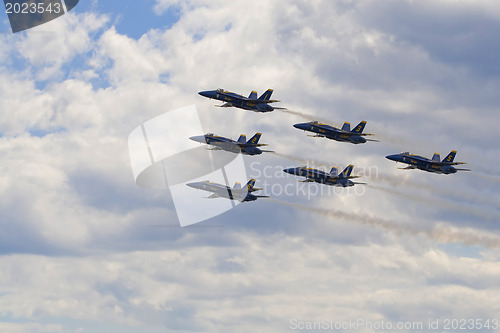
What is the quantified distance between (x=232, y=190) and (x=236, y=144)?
1493 cm

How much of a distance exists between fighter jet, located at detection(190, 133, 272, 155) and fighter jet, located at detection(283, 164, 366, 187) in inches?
449

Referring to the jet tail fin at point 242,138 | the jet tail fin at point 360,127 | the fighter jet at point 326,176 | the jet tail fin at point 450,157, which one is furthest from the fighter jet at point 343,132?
the jet tail fin at point 450,157

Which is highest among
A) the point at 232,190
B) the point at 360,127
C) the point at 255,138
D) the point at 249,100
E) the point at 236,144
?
the point at 249,100

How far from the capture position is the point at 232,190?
587 ft

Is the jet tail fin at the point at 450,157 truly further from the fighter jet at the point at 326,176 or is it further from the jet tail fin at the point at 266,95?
the jet tail fin at the point at 266,95

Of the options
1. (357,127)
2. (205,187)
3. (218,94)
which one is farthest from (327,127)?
(205,187)

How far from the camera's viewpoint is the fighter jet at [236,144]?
553 feet

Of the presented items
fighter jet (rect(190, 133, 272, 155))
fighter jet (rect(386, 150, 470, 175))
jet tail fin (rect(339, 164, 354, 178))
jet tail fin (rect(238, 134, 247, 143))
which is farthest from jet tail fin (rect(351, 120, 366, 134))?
jet tail fin (rect(238, 134, 247, 143))

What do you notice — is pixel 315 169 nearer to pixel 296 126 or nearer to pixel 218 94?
pixel 296 126

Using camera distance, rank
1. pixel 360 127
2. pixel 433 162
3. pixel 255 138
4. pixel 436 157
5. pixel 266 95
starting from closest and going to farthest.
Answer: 1. pixel 266 95
2. pixel 360 127
3. pixel 433 162
4. pixel 436 157
5. pixel 255 138

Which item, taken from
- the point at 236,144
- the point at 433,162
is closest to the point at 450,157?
the point at 433,162

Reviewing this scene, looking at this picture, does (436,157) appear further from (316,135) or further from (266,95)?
(266,95)

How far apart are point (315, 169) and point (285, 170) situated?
8537 mm

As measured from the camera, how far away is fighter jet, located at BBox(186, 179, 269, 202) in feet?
578
